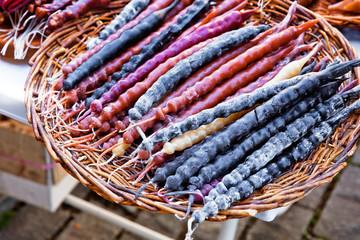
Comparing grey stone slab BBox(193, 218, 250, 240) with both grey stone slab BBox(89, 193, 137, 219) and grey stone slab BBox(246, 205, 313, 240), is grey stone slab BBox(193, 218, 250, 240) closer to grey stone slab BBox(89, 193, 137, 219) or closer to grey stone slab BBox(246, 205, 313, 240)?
grey stone slab BBox(246, 205, 313, 240)

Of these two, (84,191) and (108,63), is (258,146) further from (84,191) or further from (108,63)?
(84,191)

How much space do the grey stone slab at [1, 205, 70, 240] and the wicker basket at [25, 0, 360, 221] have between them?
1107 mm

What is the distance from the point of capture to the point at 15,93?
1139mm

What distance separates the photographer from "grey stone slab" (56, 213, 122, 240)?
1.96m

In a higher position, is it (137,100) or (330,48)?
(330,48)

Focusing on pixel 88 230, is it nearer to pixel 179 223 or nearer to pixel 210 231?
pixel 179 223

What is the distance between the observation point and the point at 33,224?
79.7 inches

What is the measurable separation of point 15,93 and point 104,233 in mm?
1080

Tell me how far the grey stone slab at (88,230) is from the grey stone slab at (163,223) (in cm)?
14

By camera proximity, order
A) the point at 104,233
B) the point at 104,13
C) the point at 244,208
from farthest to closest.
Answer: the point at 104,233 → the point at 104,13 → the point at 244,208

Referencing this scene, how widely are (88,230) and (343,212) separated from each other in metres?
1.36

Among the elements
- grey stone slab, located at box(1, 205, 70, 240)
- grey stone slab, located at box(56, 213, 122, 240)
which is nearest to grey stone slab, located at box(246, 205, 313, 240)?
grey stone slab, located at box(56, 213, 122, 240)

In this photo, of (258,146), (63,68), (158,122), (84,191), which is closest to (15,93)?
(63,68)

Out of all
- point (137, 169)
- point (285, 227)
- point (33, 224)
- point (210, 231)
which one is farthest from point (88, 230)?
point (137, 169)
